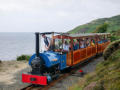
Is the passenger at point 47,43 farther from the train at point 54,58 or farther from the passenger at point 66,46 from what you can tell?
the passenger at point 66,46

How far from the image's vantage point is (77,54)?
13250 mm

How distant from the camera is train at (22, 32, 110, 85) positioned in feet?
30.6

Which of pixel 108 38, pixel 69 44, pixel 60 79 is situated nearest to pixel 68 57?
pixel 69 44

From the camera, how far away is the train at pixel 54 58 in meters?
9.33

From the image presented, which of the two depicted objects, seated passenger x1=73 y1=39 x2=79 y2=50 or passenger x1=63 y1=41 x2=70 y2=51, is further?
seated passenger x1=73 y1=39 x2=79 y2=50

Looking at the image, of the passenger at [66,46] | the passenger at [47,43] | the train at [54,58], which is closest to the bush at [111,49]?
the train at [54,58]

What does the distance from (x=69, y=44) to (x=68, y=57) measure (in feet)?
3.02

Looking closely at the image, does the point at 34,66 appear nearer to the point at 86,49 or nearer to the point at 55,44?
the point at 55,44

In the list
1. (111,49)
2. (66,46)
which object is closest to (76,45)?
(66,46)

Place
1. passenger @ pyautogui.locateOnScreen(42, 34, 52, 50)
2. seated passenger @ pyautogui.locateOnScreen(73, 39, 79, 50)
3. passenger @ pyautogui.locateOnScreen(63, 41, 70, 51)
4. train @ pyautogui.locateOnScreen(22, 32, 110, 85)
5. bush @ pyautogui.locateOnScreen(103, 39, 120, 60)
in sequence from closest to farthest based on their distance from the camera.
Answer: train @ pyautogui.locateOnScreen(22, 32, 110, 85) < bush @ pyautogui.locateOnScreen(103, 39, 120, 60) < passenger @ pyautogui.locateOnScreen(42, 34, 52, 50) < passenger @ pyautogui.locateOnScreen(63, 41, 70, 51) < seated passenger @ pyautogui.locateOnScreen(73, 39, 79, 50)

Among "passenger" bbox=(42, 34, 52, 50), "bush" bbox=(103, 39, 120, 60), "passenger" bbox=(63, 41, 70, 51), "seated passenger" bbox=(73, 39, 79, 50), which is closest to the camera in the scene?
"bush" bbox=(103, 39, 120, 60)

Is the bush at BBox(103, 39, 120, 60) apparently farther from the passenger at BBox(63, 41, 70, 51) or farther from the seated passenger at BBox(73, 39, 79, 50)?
the seated passenger at BBox(73, 39, 79, 50)

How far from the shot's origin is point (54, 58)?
10.3 metres

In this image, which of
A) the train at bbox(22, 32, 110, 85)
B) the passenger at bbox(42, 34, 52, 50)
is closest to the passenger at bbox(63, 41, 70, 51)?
the train at bbox(22, 32, 110, 85)
